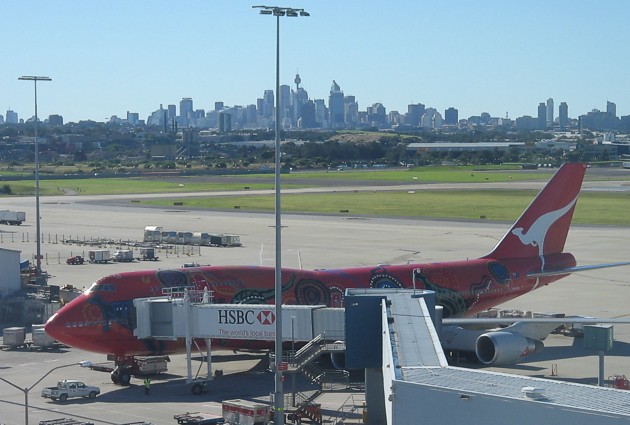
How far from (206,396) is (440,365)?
2490cm

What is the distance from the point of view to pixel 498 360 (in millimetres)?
47656

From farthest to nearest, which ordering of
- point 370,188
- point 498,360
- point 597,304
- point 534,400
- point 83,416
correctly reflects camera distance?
point 370,188 < point 597,304 < point 498,360 < point 83,416 < point 534,400

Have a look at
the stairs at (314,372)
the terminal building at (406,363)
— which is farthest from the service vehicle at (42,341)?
the stairs at (314,372)

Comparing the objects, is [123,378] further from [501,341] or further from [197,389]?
[501,341]

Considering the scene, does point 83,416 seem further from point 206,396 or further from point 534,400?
point 534,400

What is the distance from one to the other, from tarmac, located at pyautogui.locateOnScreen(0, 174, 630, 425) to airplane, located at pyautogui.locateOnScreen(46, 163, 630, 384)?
2.28 m

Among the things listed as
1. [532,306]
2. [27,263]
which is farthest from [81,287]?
[532,306]

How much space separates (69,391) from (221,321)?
7.09 m

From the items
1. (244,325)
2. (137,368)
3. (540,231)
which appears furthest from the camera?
(540,231)

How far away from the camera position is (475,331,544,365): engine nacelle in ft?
155

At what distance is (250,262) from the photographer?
9675cm

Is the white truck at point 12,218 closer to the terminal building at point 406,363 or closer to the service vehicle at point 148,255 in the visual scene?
the service vehicle at point 148,255

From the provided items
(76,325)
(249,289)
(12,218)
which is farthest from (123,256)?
(76,325)

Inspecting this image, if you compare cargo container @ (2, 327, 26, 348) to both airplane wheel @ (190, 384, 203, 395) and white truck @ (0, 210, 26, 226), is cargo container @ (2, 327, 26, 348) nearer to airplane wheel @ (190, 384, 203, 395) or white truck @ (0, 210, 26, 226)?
airplane wheel @ (190, 384, 203, 395)
